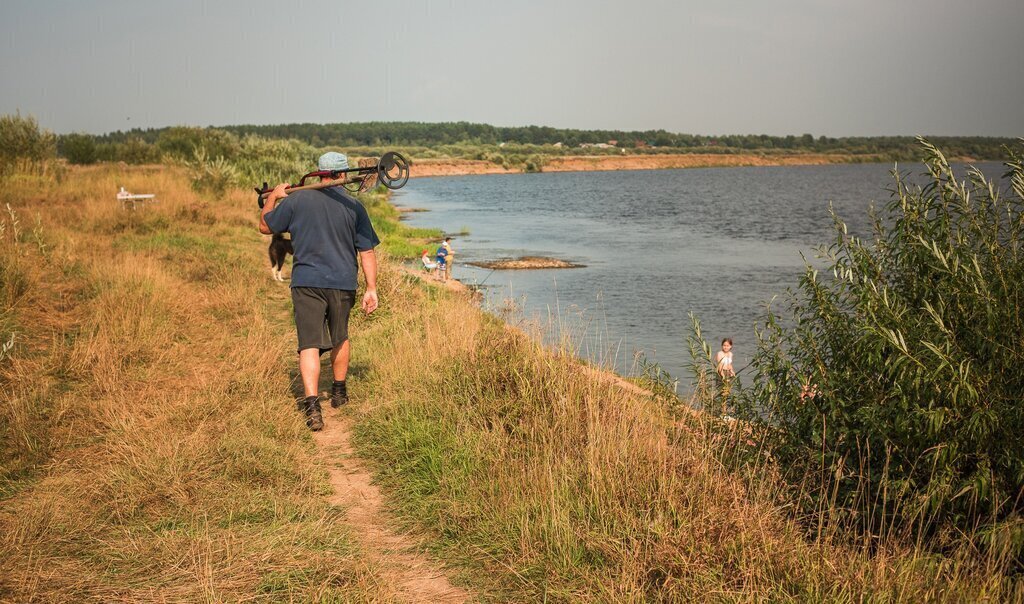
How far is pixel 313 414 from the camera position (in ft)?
21.2

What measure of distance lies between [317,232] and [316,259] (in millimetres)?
227

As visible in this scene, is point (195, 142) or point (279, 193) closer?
point (279, 193)

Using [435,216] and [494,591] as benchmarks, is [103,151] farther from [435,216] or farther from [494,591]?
[494,591]

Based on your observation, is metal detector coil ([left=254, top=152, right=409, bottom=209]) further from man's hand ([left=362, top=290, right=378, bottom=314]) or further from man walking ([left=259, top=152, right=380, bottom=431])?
man's hand ([left=362, top=290, right=378, bottom=314])

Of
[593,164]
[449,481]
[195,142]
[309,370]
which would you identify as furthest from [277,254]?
[593,164]

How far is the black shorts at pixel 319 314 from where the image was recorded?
21.6 feet

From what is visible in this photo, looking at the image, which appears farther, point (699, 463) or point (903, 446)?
point (903, 446)

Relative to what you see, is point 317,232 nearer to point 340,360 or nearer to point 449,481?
point 340,360

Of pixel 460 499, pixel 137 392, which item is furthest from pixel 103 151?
pixel 460 499

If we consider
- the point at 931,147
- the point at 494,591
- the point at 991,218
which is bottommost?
the point at 494,591

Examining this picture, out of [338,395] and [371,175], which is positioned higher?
[371,175]

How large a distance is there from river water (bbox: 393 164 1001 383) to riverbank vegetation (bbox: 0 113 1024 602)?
1019 millimetres

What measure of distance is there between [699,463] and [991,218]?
271 cm

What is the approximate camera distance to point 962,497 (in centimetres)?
445
